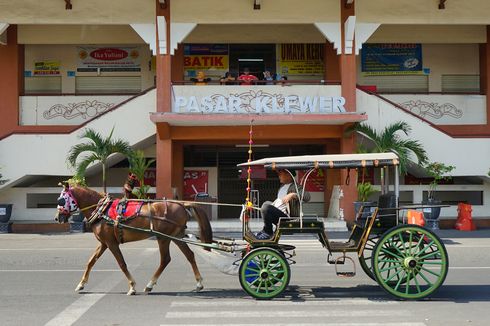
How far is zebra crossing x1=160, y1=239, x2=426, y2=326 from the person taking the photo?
732cm

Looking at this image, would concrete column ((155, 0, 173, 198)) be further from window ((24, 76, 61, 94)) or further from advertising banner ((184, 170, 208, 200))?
window ((24, 76, 61, 94))

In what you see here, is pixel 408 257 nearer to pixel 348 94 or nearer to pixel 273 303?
pixel 273 303

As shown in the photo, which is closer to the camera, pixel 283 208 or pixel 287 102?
pixel 283 208

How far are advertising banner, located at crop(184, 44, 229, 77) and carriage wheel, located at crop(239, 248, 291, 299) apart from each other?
1588cm

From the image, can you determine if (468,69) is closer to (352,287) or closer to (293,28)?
(293,28)

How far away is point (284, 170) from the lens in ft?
29.2

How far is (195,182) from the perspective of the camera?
23141 millimetres

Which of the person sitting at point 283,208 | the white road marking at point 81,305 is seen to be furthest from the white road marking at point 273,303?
the white road marking at point 81,305

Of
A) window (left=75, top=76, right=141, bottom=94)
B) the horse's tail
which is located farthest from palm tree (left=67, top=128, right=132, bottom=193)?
the horse's tail

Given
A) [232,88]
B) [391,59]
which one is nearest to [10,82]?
[232,88]

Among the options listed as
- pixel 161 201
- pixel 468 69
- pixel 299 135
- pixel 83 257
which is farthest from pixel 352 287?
pixel 468 69

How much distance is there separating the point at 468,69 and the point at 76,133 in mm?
15656

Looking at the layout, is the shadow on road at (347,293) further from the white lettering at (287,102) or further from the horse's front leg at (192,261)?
the white lettering at (287,102)

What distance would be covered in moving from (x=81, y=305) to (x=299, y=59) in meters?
17.3
